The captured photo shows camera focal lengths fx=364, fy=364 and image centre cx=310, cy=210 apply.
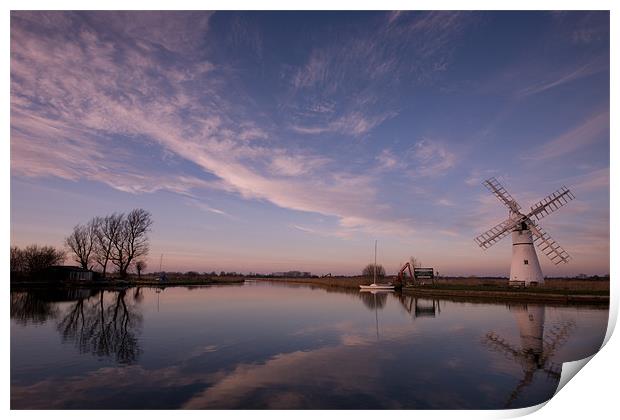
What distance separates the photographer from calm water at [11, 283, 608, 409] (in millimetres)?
8156

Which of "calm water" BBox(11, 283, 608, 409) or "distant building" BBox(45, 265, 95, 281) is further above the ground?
"distant building" BBox(45, 265, 95, 281)

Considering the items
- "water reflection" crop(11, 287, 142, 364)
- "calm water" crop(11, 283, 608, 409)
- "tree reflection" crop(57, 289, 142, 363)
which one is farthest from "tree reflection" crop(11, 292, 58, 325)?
"tree reflection" crop(57, 289, 142, 363)

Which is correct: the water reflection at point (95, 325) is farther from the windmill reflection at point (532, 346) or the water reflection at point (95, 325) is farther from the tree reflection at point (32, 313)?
the windmill reflection at point (532, 346)

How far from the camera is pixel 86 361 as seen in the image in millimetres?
10570

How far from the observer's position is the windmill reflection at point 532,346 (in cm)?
977

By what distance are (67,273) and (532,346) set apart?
54.5m

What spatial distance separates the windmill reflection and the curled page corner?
0.13 metres

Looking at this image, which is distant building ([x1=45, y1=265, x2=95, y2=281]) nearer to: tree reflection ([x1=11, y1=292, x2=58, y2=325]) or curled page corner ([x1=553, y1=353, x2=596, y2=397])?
tree reflection ([x1=11, y1=292, x2=58, y2=325])

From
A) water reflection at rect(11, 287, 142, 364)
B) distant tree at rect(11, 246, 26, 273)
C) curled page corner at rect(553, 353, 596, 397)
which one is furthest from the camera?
distant tree at rect(11, 246, 26, 273)

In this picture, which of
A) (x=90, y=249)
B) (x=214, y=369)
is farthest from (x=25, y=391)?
(x=90, y=249)

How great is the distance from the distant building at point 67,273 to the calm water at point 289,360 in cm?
3264

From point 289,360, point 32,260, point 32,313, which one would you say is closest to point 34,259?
point 32,260
